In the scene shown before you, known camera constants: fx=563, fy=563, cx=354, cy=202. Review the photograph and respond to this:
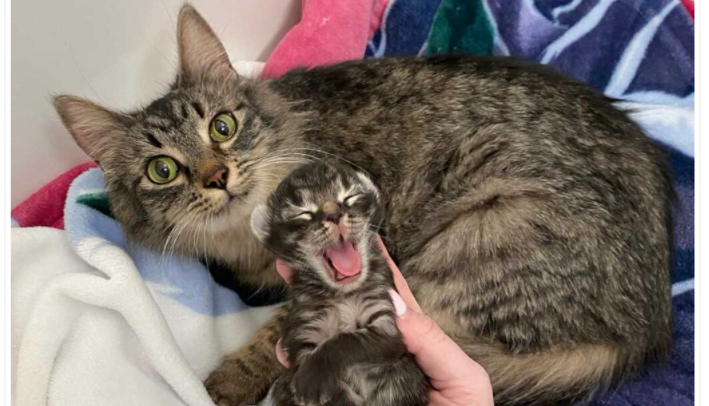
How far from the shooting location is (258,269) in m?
2.29

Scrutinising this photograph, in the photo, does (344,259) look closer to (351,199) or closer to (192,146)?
(351,199)

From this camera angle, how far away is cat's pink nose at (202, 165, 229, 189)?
184 cm

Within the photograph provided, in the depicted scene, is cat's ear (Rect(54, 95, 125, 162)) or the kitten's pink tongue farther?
cat's ear (Rect(54, 95, 125, 162))

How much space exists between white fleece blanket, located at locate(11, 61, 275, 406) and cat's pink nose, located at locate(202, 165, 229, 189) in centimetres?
43

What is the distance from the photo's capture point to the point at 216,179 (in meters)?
1.83

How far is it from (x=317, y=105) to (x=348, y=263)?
2.58ft

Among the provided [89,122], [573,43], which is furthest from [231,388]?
[573,43]

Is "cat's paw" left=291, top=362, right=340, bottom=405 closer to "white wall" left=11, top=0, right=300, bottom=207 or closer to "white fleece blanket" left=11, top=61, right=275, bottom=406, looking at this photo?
"white fleece blanket" left=11, top=61, right=275, bottom=406

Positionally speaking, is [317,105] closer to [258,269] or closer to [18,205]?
[258,269]

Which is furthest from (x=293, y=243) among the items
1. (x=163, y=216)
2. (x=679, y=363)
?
(x=679, y=363)

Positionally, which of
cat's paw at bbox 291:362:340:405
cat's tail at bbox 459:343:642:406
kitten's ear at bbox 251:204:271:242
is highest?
kitten's ear at bbox 251:204:271:242

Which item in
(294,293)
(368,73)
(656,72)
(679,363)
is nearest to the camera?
(294,293)

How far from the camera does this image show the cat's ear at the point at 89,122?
1.95 metres


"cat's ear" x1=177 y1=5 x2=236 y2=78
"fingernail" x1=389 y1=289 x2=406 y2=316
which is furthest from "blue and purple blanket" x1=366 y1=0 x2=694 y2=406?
"fingernail" x1=389 y1=289 x2=406 y2=316
